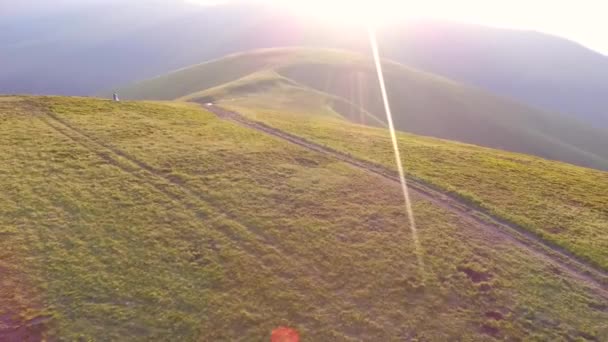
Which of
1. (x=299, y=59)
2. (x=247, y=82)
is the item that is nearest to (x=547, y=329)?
(x=247, y=82)

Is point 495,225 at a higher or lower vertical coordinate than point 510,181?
lower

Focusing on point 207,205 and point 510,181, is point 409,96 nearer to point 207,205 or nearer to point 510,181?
point 510,181

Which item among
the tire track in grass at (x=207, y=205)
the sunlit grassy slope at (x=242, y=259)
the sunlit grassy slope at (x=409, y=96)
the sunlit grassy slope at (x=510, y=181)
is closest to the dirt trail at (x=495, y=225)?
the sunlit grassy slope at (x=510, y=181)

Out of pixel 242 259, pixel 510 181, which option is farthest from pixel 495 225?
pixel 242 259

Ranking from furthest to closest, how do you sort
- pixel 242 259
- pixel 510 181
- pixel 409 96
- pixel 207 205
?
pixel 409 96 < pixel 510 181 < pixel 207 205 < pixel 242 259

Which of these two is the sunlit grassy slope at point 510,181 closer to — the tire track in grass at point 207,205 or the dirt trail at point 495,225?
the dirt trail at point 495,225

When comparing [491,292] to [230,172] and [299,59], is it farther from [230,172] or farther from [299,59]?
[299,59]
